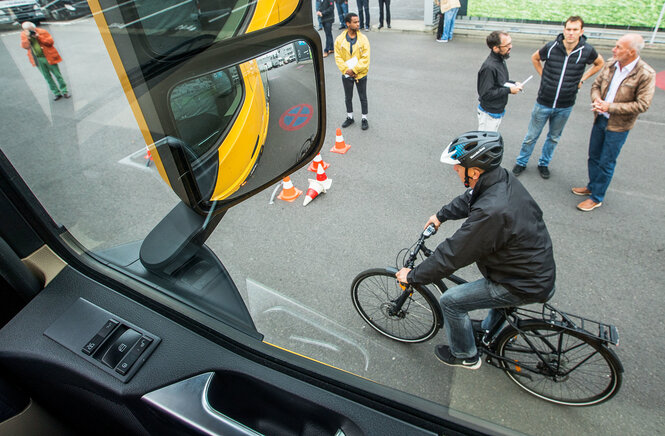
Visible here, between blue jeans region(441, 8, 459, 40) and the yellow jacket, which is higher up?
the yellow jacket

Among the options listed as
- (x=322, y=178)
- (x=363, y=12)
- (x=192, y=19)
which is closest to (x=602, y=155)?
(x=322, y=178)

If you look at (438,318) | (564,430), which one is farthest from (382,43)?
(564,430)

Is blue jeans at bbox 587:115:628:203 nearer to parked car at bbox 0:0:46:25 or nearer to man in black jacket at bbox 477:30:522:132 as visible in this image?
Answer: man in black jacket at bbox 477:30:522:132

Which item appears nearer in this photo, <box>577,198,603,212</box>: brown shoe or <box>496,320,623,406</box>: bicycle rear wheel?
<box>496,320,623,406</box>: bicycle rear wheel

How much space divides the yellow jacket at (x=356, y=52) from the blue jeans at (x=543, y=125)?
2404 millimetres

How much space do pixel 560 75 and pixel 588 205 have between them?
56.6 inches

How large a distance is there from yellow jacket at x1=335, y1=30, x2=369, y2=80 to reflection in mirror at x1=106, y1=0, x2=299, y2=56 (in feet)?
16.5

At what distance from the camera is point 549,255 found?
7.50 ft

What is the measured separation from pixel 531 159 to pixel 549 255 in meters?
3.58

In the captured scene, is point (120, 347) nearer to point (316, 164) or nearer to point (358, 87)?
point (316, 164)

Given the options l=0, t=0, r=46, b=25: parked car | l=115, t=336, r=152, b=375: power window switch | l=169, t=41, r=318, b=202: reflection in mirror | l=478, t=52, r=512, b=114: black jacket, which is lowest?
l=478, t=52, r=512, b=114: black jacket

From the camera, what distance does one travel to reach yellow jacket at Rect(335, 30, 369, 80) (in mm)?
5672

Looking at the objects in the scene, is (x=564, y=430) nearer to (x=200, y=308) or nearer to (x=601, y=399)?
(x=601, y=399)

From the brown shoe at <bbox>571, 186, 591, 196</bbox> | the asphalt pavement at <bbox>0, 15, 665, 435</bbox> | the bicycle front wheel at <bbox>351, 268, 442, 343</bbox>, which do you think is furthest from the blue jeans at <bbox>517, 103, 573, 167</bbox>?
the bicycle front wheel at <bbox>351, 268, 442, 343</bbox>
